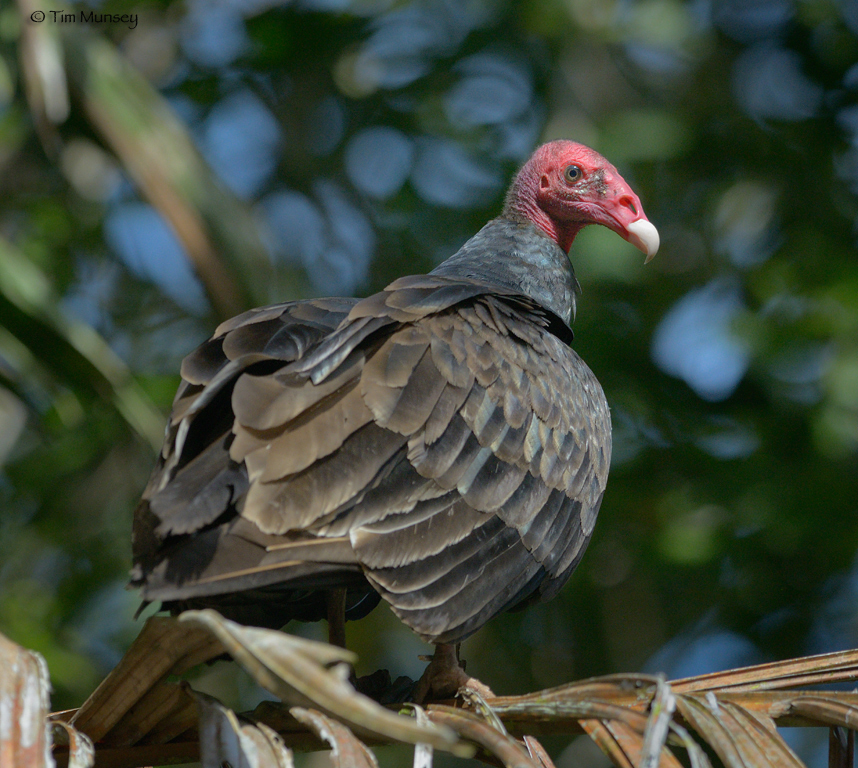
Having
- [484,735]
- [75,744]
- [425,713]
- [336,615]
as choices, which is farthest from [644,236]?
[75,744]

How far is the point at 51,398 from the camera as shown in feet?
14.8

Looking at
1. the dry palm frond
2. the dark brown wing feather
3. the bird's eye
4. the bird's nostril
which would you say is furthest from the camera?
the bird's eye

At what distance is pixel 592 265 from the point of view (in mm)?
7234

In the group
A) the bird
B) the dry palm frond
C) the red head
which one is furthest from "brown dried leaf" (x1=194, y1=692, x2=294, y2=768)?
the red head

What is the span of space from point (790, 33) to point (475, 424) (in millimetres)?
6486

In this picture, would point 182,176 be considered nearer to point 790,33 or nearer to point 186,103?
point 186,103

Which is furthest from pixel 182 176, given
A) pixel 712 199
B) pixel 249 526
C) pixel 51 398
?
pixel 712 199

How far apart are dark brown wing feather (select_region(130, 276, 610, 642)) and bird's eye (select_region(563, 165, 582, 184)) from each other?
61.9 inches

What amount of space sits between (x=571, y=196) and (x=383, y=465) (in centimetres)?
254

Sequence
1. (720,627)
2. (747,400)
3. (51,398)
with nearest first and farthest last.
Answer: (51,398) < (747,400) < (720,627)

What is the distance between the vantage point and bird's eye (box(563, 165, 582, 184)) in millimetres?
4711

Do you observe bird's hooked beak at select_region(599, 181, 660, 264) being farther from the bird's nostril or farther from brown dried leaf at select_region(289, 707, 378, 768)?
brown dried leaf at select_region(289, 707, 378, 768)

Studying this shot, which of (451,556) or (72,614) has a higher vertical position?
(451,556)

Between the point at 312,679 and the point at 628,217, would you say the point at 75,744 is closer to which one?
the point at 312,679
